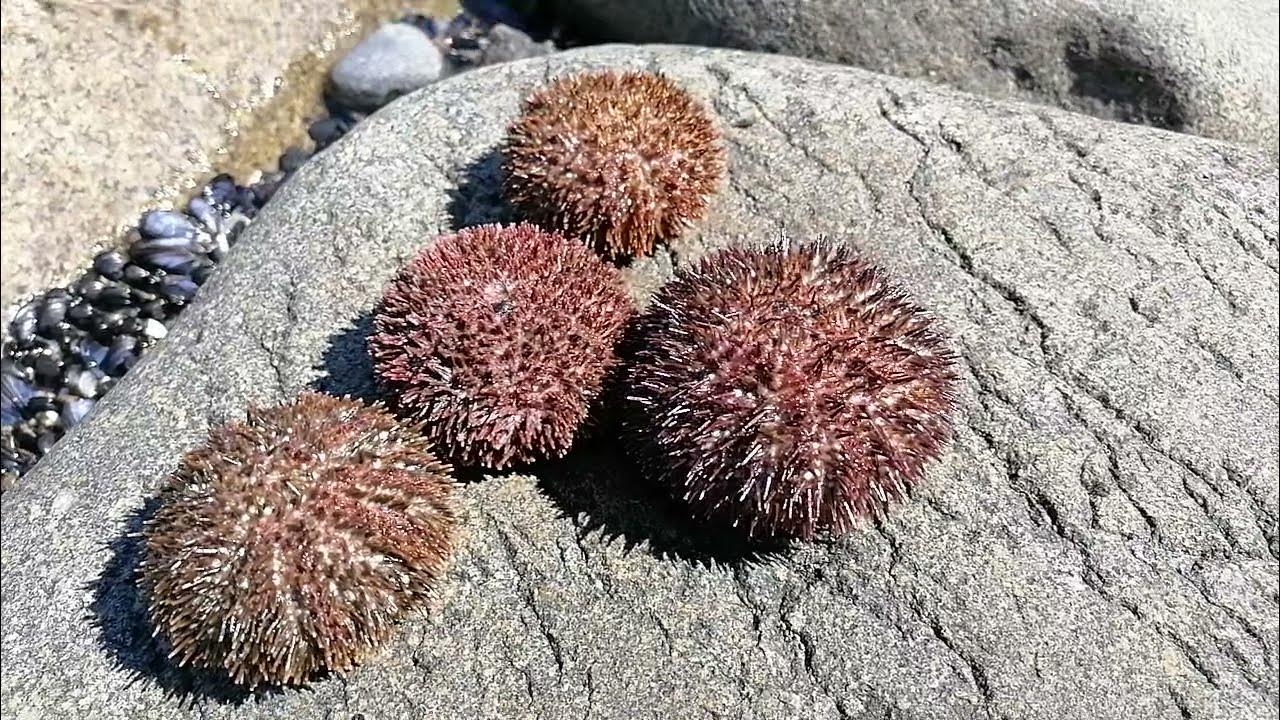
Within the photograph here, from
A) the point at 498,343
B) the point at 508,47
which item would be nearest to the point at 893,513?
the point at 498,343

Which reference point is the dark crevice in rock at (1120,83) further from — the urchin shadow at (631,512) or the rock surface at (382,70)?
the rock surface at (382,70)

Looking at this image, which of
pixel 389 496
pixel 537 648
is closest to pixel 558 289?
pixel 389 496

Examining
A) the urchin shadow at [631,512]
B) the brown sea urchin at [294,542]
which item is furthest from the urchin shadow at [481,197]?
the brown sea urchin at [294,542]

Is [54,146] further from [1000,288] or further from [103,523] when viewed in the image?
[1000,288]

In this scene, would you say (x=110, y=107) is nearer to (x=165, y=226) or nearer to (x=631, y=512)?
(x=165, y=226)

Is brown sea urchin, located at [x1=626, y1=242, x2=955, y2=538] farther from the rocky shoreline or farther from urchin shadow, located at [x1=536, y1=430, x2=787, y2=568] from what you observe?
the rocky shoreline

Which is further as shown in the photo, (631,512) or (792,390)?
(631,512)

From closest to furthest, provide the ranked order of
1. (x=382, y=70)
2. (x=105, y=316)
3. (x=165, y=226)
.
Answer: (x=105, y=316) < (x=165, y=226) < (x=382, y=70)

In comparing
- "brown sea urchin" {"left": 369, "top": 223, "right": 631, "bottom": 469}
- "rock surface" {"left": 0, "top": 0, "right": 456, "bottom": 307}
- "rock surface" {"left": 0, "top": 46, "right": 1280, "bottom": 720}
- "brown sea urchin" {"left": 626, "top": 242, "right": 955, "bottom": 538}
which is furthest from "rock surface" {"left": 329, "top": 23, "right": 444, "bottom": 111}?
"brown sea urchin" {"left": 626, "top": 242, "right": 955, "bottom": 538}
